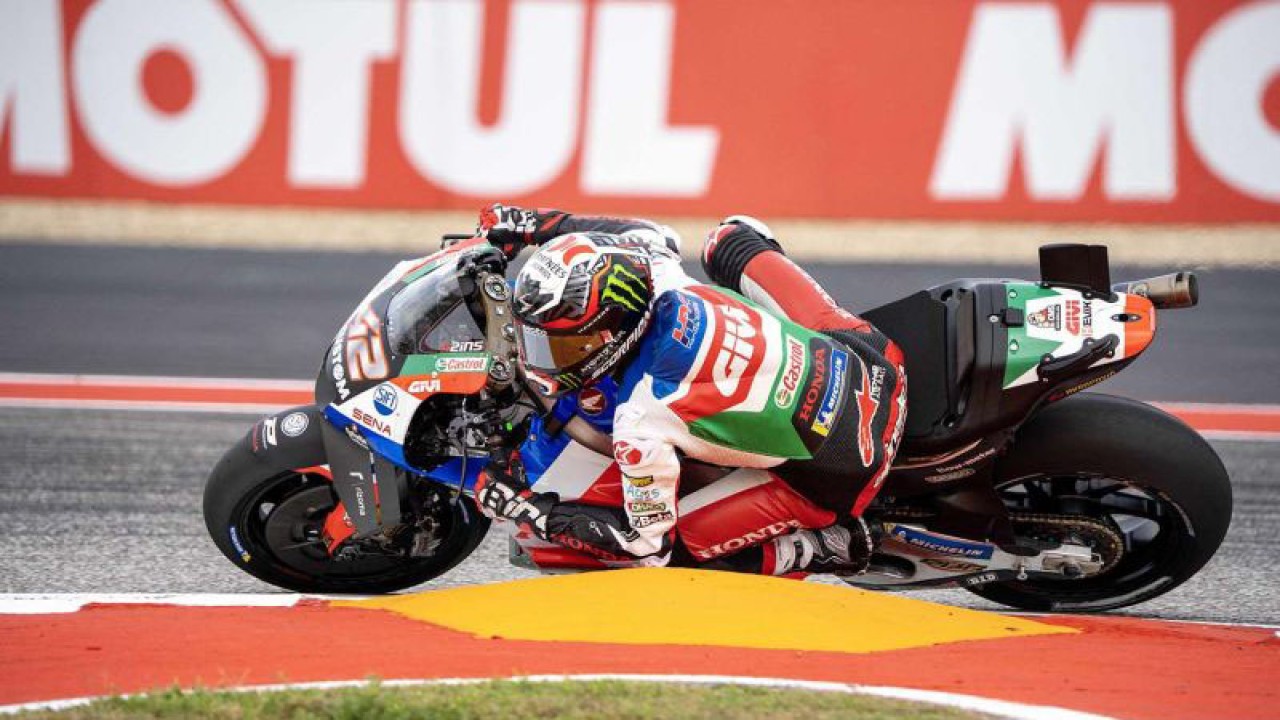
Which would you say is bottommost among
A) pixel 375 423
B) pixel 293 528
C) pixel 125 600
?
pixel 125 600

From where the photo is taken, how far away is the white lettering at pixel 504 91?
10133 mm

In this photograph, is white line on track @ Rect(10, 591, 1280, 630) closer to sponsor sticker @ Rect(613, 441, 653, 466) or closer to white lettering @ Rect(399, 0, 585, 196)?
sponsor sticker @ Rect(613, 441, 653, 466)

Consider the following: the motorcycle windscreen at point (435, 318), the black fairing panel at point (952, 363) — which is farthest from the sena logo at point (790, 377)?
the motorcycle windscreen at point (435, 318)

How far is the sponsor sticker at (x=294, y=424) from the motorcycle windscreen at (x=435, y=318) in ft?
1.34

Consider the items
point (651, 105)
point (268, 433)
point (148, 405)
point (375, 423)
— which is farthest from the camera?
point (651, 105)

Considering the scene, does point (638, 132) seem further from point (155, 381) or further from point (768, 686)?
point (768, 686)

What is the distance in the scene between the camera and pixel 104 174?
33.9ft

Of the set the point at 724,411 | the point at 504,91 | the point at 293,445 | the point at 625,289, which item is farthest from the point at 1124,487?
the point at 504,91

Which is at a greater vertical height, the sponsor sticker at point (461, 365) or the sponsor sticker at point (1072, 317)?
the sponsor sticker at point (1072, 317)

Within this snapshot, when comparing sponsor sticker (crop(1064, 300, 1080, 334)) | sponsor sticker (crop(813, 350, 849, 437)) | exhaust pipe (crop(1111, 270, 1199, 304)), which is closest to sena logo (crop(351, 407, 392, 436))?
sponsor sticker (crop(813, 350, 849, 437))

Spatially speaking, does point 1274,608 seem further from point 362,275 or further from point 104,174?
point 104,174

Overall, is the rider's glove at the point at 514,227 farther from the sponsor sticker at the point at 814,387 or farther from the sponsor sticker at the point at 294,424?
the sponsor sticker at the point at 814,387

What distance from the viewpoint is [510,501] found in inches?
195

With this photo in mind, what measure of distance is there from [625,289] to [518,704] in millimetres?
1282
